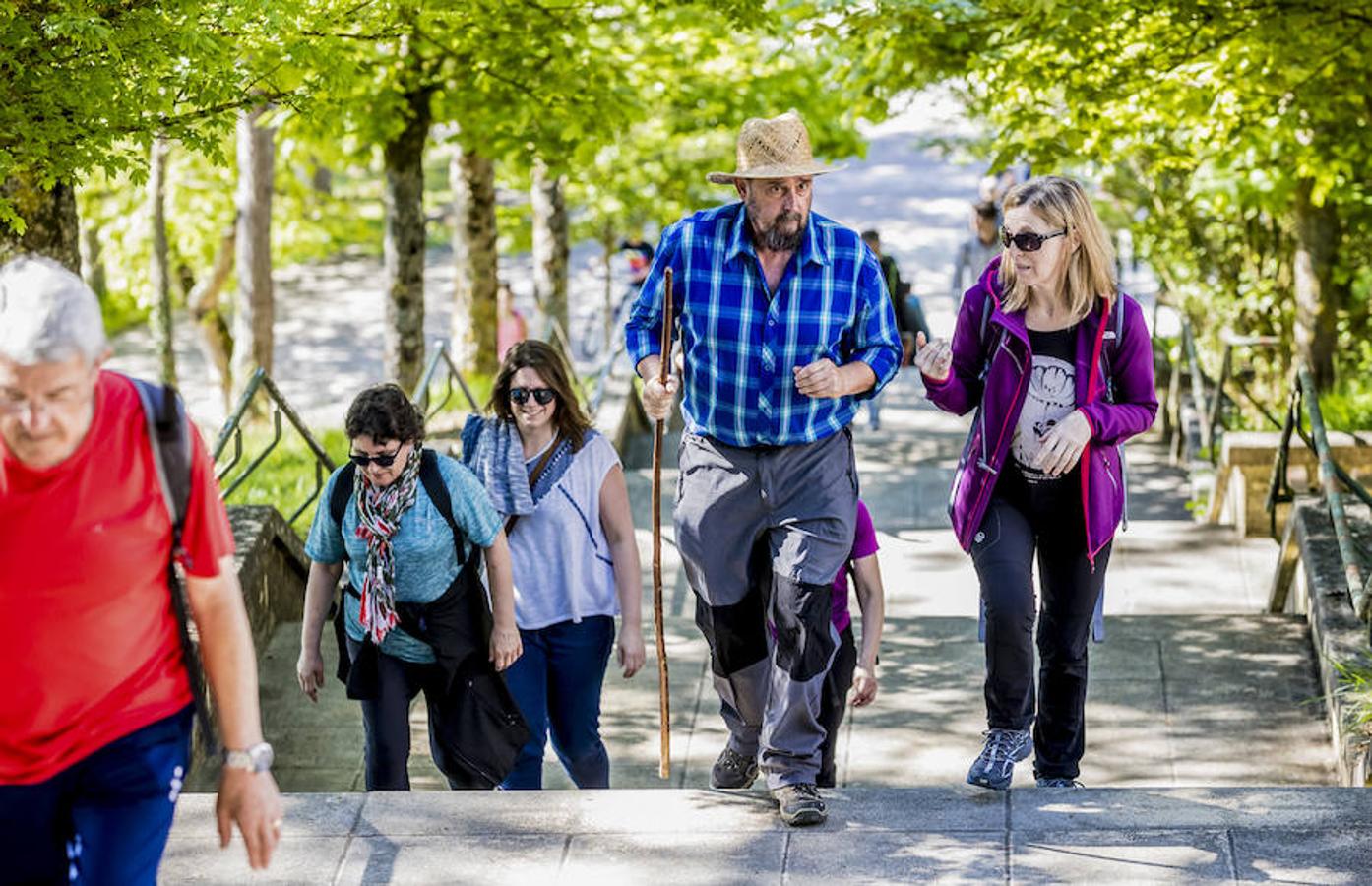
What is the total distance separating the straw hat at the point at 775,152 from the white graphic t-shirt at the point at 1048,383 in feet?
2.71

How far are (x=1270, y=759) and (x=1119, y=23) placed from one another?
514 cm

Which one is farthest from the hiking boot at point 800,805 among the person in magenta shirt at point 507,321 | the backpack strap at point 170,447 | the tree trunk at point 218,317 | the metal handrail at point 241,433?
the tree trunk at point 218,317

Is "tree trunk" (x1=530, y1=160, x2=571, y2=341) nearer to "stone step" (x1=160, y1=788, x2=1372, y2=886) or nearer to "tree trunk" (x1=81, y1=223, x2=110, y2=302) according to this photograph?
"tree trunk" (x1=81, y1=223, x2=110, y2=302)

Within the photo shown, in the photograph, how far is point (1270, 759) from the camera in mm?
7602

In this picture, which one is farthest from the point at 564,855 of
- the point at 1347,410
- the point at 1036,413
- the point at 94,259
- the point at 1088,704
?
the point at 94,259

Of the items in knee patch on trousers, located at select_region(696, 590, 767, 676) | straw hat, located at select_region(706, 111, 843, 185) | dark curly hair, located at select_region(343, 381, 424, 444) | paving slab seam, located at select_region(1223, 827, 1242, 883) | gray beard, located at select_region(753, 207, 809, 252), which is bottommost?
paving slab seam, located at select_region(1223, 827, 1242, 883)

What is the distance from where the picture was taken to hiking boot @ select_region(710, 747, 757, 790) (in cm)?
630

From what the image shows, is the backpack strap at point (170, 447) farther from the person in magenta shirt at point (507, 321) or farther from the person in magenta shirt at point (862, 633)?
the person in magenta shirt at point (507, 321)

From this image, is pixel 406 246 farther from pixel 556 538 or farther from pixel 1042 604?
pixel 1042 604

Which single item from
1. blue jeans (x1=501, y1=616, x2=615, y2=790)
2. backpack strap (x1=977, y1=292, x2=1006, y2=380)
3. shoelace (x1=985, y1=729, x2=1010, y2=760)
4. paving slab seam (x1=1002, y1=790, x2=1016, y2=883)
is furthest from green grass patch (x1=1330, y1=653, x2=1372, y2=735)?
blue jeans (x1=501, y1=616, x2=615, y2=790)

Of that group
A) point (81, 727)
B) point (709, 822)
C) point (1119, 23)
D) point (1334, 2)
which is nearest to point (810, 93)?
point (1119, 23)

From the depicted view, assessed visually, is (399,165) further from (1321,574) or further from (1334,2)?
(1321,574)

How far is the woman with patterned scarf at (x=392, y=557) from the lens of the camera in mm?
5941

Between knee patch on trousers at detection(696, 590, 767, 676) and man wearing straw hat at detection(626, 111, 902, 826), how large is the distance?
0.51 feet
